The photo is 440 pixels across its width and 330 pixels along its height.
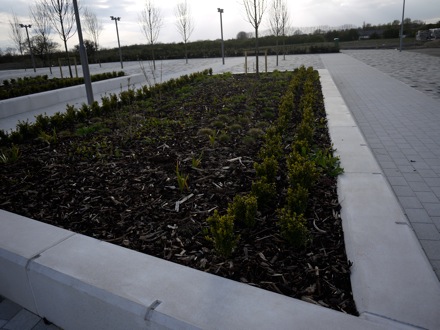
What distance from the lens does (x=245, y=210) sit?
2879mm

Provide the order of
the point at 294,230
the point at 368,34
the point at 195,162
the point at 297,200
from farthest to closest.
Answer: the point at 368,34
the point at 195,162
the point at 297,200
the point at 294,230

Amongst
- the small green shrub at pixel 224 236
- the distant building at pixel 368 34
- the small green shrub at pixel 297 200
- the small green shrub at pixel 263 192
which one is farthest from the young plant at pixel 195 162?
the distant building at pixel 368 34

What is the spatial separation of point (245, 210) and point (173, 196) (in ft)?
3.14

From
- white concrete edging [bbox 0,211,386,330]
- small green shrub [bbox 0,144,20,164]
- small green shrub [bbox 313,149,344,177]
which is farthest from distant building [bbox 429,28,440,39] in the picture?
white concrete edging [bbox 0,211,386,330]

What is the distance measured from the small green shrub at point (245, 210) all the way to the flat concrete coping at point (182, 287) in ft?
2.45

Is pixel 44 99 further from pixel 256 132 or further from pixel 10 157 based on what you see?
pixel 256 132

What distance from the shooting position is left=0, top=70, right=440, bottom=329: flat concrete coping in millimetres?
1793

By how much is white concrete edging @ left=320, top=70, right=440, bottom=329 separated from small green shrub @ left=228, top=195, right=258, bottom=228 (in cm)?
75

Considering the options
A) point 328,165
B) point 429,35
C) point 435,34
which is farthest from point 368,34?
point 328,165

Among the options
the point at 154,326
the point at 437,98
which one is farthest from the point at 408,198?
the point at 437,98

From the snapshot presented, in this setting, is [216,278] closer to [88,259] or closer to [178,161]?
[88,259]

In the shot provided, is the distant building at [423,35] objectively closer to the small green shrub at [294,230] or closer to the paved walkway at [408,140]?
the paved walkway at [408,140]

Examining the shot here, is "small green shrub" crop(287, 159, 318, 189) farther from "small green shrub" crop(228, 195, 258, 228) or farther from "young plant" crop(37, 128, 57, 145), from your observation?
"young plant" crop(37, 128, 57, 145)

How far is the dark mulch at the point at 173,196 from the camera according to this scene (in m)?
2.43
